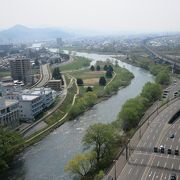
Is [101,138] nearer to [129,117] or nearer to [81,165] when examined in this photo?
[81,165]

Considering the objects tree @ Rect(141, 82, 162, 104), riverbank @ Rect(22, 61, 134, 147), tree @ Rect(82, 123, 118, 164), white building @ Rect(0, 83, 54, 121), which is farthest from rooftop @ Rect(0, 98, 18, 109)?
tree @ Rect(141, 82, 162, 104)

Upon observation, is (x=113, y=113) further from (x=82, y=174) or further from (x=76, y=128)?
(x=82, y=174)

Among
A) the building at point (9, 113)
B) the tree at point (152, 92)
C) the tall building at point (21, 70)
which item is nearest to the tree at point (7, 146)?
the building at point (9, 113)

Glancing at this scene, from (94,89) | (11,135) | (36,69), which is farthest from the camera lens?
(36,69)

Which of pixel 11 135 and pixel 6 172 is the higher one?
pixel 11 135

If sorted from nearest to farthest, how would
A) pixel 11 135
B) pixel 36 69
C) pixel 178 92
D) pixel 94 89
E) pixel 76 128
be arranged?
pixel 11 135 → pixel 76 128 → pixel 178 92 → pixel 94 89 → pixel 36 69

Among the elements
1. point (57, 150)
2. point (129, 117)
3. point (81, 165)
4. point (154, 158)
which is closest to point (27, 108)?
point (57, 150)

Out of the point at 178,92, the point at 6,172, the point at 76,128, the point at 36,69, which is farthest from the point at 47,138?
the point at 36,69
